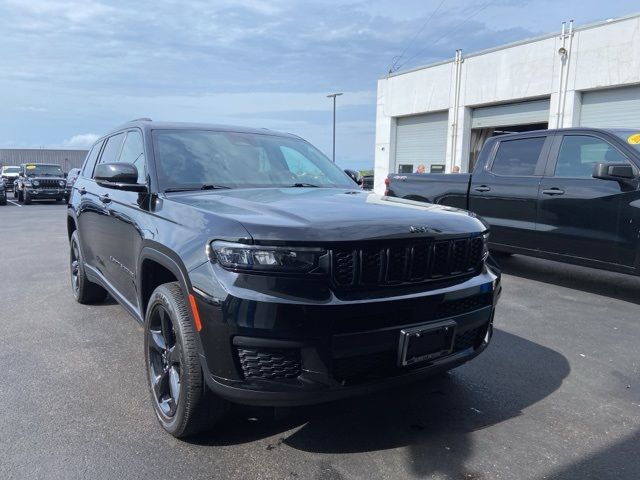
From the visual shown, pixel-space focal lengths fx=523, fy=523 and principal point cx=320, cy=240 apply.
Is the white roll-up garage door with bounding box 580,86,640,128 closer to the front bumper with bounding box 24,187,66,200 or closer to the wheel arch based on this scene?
the wheel arch

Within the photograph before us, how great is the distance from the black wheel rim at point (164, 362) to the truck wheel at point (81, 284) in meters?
2.55

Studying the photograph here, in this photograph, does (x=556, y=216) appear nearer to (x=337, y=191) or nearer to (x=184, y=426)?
(x=337, y=191)

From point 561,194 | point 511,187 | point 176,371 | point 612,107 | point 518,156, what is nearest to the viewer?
point 176,371

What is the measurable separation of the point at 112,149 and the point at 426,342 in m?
3.53

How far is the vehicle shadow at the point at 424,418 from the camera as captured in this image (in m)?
2.76

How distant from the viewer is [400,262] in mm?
2561

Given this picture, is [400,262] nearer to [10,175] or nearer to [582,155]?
[582,155]

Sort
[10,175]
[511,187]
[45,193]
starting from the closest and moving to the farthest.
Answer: [511,187]
[45,193]
[10,175]

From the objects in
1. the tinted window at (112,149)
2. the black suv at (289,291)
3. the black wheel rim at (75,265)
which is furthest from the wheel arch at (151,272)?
the black wheel rim at (75,265)

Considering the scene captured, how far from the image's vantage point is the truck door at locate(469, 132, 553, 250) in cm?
657

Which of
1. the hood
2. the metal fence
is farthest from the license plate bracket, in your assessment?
the metal fence

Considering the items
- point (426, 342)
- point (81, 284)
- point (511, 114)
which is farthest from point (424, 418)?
point (511, 114)

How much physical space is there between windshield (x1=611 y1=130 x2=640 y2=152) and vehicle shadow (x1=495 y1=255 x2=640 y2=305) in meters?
1.73

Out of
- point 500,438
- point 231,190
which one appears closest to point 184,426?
point 231,190
